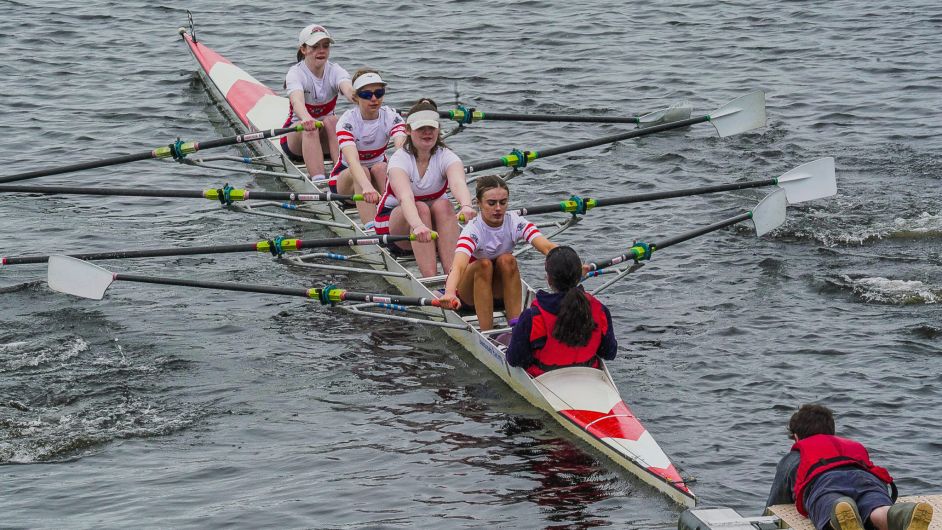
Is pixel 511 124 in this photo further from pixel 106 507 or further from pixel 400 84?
pixel 106 507

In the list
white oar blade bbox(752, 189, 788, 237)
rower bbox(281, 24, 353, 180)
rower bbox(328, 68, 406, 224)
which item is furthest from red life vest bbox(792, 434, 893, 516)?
rower bbox(281, 24, 353, 180)

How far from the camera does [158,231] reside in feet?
46.9

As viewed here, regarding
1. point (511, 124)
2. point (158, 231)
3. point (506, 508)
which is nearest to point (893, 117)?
point (511, 124)

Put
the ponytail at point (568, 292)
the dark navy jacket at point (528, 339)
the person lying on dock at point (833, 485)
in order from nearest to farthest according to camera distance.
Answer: the person lying on dock at point (833, 485) → the ponytail at point (568, 292) → the dark navy jacket at point (528, 339)

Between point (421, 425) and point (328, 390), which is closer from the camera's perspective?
point (421, 425)

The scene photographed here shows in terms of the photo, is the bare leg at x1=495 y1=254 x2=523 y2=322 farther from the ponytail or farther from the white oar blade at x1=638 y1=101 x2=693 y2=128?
the white oar blade at x1=638 y1=101 x2=693 y2=128

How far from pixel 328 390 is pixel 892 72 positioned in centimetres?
1283

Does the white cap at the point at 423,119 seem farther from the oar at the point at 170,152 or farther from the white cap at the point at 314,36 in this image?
the white cap at the point at 314,36

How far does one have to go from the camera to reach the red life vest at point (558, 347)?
8914mm

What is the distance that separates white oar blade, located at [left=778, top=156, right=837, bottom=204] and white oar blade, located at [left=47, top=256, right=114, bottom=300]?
282 inches

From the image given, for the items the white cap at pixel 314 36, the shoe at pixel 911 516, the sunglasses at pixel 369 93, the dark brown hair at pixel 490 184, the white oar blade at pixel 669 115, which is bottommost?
the shoe at pixel 911 516

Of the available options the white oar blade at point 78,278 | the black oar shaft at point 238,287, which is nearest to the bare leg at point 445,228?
the black oar shaft at point 238,287

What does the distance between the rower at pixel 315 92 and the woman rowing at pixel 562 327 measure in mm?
5537

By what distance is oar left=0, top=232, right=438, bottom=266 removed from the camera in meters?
11.1
